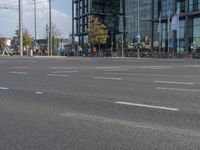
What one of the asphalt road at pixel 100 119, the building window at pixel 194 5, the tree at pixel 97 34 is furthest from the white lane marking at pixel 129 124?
the tree at pixel 97 34

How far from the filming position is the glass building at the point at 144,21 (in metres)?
83.7

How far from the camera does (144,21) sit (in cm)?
10225

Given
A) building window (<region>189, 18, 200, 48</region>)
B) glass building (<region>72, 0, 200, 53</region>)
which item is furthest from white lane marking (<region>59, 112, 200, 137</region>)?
building window (<region>189, 18, 200, 48</region>)

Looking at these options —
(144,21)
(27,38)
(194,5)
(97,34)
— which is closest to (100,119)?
(194,5)

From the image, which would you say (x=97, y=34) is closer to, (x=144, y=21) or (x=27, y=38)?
(x=144, y=21)

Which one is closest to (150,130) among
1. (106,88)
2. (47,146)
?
(47,146)

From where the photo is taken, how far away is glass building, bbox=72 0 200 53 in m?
83.7

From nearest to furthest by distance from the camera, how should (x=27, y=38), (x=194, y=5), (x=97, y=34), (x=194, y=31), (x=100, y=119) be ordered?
(x=100, y=119), (x=194, y=5), (x=194, y=31), (x=97, y=34), (x=27, y=38)

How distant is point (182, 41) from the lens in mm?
86250

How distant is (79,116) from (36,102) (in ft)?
7.95

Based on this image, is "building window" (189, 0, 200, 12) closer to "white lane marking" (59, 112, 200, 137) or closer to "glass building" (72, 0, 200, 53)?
"glass building" (72, 0, 200, 53)

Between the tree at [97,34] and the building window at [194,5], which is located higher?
the building window at [194,5]

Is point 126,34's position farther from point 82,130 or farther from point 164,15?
point 82,130

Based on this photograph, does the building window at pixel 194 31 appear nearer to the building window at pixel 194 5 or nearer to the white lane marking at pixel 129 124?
the building window at pixel 194 5
